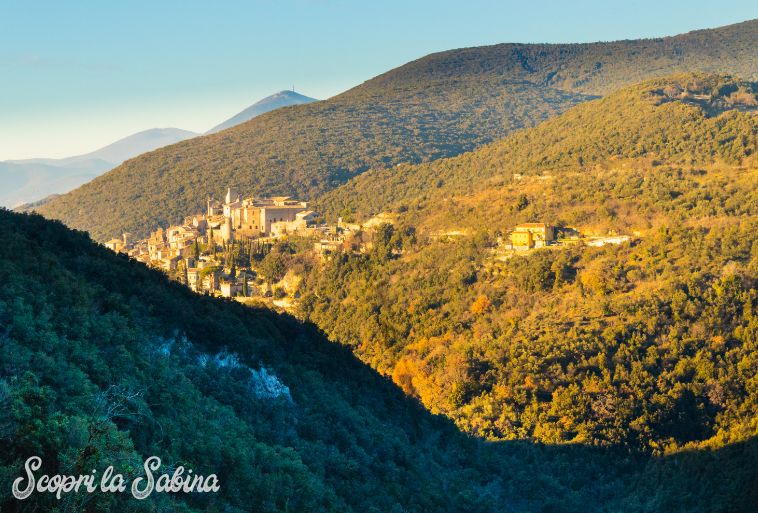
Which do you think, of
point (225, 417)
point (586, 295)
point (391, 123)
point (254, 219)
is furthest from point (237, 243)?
point (391, 123)

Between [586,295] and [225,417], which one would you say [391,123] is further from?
[225,417]

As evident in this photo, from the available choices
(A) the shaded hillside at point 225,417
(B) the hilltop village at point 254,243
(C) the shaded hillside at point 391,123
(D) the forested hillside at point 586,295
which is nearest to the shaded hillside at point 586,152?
(D) the forested hillside at point 586,295

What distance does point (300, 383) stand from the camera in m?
17.0

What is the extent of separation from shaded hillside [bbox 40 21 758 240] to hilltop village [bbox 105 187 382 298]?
1809cm

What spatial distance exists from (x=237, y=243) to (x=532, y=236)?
17.9 metres

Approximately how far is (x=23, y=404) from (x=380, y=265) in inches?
1438

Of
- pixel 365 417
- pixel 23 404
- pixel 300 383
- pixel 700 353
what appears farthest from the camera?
pixel 700 353

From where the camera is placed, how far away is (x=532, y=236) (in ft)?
136

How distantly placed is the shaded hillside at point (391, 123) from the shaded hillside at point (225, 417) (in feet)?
182

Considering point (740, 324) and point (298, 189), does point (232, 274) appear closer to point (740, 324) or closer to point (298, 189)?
point (740, 324)

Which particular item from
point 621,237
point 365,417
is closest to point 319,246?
point 621,237

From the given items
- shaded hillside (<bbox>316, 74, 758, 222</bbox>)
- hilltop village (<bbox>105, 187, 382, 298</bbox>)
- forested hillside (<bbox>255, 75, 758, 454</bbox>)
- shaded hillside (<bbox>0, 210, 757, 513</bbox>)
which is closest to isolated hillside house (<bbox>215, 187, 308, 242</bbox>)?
hilltop village (<bbox>105, 187, 382, 298</bbox>)

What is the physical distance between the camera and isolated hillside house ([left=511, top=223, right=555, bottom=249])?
41188mm

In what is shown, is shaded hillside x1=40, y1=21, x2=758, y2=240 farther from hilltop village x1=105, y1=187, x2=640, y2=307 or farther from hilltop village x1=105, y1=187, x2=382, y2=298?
hilltop village x1=105, y1=187, x2=640, y2=307
